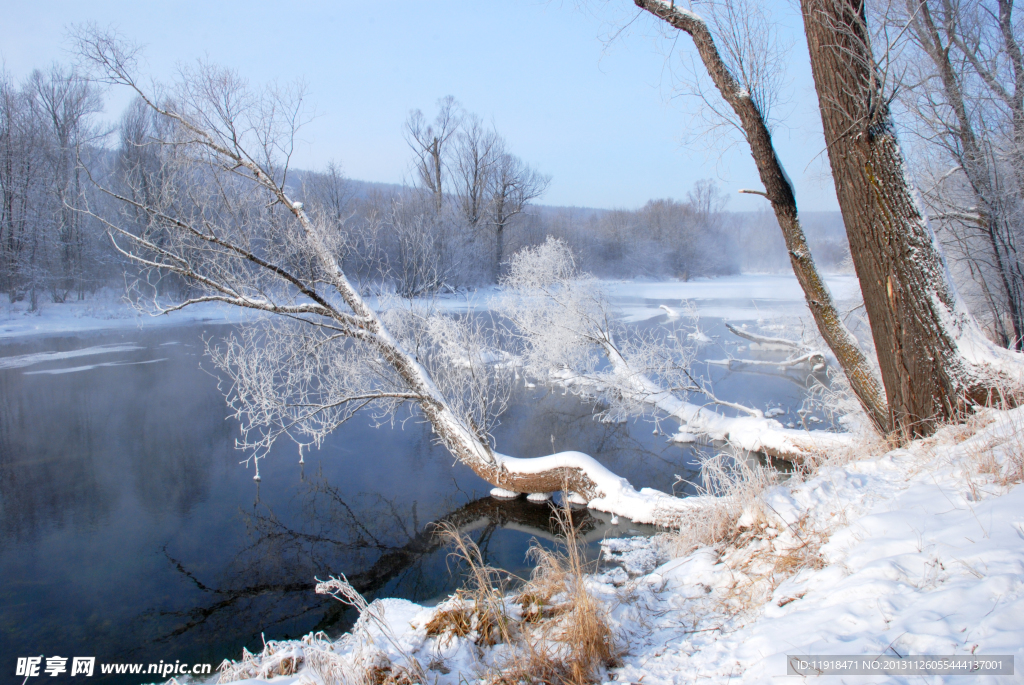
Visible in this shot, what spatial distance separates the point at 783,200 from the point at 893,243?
0.86 metres

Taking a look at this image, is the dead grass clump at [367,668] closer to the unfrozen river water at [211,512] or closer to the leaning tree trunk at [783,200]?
the unfrozen river water at [211,512]

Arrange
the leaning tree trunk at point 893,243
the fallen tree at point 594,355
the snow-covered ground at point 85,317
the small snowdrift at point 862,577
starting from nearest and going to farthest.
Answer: the small snowdrift at point 862,577
the leaning tree trunk at point 893,243
the fallen tree at point 594,355
the snow-covered ground at point 85,317

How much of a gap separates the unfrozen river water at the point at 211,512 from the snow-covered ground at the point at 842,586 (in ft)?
6.08

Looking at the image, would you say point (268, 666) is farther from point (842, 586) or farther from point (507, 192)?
point (507, 192)

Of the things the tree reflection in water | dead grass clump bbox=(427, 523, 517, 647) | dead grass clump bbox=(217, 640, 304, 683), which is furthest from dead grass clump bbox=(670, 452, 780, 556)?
dead grass clump bbox=(217, 640, 304, 683)

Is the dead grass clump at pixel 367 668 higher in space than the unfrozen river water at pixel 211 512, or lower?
higher

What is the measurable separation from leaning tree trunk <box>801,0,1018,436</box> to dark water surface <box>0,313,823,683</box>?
10.9ft

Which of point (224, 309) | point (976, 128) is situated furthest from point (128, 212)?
point (976, 128)

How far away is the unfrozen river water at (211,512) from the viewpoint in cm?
446

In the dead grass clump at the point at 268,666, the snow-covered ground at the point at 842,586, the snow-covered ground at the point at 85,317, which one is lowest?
the dead grass clump at the point at 268,666

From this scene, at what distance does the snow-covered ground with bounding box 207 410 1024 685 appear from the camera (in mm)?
1590

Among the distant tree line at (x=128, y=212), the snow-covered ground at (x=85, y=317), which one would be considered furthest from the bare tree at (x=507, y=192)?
the snow-covered ground at (x=85, y=317)

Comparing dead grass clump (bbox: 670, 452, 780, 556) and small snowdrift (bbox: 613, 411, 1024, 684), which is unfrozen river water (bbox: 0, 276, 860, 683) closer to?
dead grass clump (bbox: 670, 452, 780, 556)

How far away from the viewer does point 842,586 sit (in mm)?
1983
